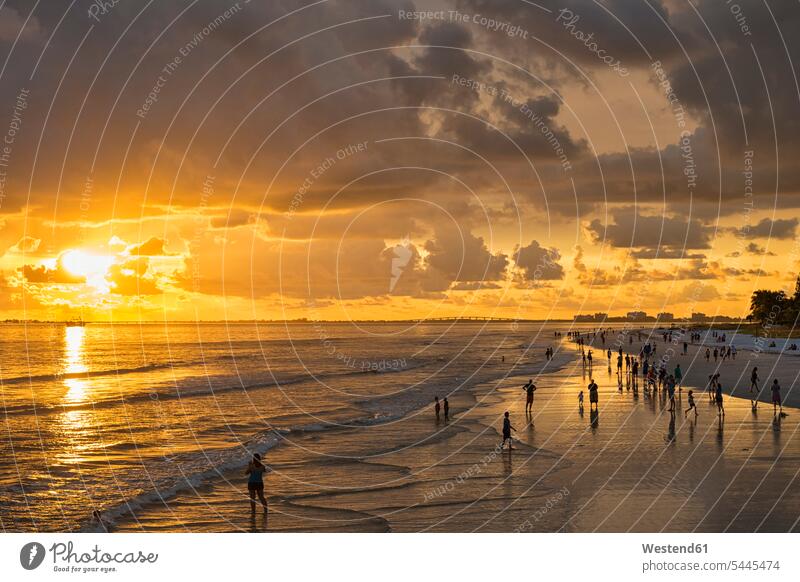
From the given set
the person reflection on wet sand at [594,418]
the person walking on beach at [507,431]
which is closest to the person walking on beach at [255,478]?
the person walking on beach at [507,431]

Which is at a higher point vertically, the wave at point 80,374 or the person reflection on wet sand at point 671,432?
the person reflection on wet sand at point 671,432

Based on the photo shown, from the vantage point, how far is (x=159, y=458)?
3881 cm
